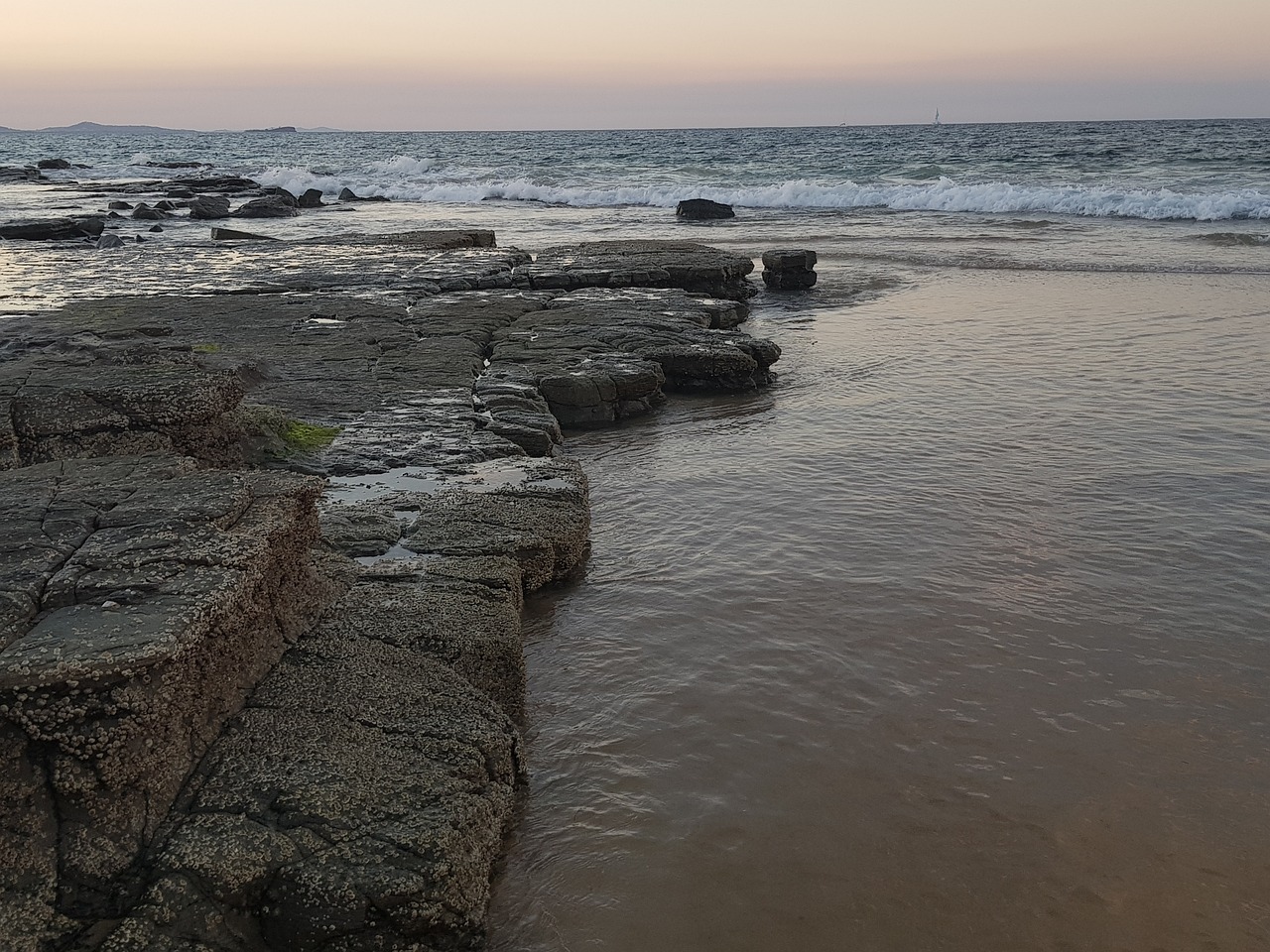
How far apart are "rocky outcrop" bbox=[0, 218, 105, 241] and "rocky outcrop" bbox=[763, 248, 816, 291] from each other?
45.3 feet

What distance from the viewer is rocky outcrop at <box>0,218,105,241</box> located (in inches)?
776

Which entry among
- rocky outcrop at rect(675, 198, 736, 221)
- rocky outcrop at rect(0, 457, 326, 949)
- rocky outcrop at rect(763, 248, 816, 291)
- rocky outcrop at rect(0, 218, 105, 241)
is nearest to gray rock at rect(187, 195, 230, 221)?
rocky outcrop at rect(0, 218, 105, 241)

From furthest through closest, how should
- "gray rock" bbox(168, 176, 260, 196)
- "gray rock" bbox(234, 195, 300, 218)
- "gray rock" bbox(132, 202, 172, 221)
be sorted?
"gray rock" bbox(168, 176, 260, 196) < "gray rock" bbox(234, 195, 300, 218) < "gray rock" bbox(132, 202, 172, 221)

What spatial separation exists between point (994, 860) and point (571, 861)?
137 cm

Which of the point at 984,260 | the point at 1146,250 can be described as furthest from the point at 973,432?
the point at 1146,250

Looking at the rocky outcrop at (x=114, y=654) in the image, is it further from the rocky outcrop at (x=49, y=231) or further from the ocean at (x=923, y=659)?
the rocky outcrop at (x=49, y=231)

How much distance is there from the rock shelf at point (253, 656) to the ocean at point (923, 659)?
1.34ft

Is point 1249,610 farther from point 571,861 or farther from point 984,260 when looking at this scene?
point 984,260

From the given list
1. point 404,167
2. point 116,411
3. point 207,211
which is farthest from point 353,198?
point 116,411

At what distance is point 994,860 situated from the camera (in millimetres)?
3277

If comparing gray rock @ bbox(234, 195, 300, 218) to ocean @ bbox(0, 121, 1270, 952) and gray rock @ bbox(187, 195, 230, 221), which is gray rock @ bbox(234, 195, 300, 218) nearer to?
gray rock @ bbox(187, 195, 230, 221)

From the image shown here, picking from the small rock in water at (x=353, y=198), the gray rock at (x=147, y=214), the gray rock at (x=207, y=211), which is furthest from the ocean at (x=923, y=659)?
the small rock in water at (x=353, y=198)

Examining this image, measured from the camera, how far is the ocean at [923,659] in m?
3.15

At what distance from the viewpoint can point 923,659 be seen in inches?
175
